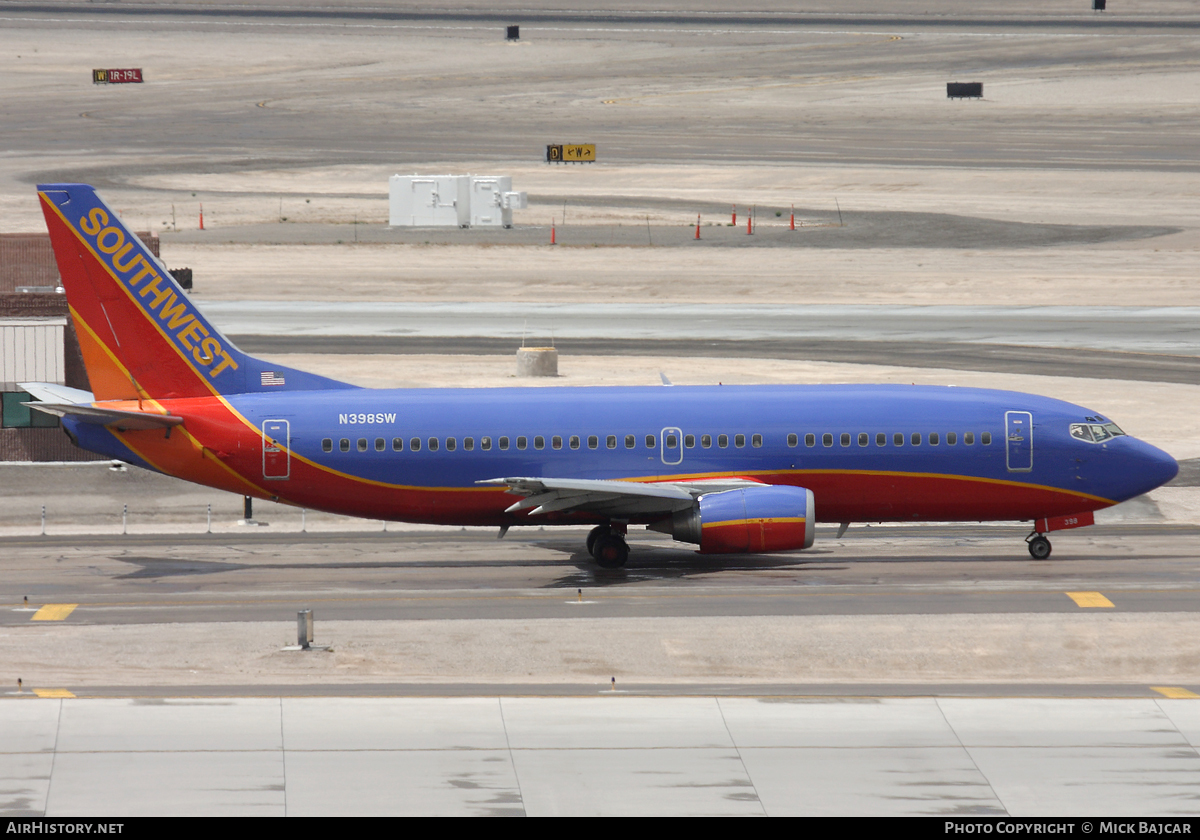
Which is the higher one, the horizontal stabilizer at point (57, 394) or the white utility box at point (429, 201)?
the white utility box at point (429, 201)

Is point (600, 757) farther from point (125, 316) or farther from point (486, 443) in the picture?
point (125, 316)

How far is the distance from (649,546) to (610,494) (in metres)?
5.17

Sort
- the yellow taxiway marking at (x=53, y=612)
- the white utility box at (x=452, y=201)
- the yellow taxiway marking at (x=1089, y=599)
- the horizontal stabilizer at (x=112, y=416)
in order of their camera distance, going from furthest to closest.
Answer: the white utility box at (x=452, y=201), the horizontal stabilizer at (x=112, y=416), the yellow taxiway marking at (x=1089, y=599), the yellow taxiway marking at (x=53, y=612)

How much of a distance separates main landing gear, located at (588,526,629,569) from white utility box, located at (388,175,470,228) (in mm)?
64761

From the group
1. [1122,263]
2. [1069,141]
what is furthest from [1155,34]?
[1122,263]

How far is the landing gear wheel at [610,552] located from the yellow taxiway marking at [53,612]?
11.2m

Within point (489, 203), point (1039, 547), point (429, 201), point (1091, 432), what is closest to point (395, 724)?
point (1039, 547)

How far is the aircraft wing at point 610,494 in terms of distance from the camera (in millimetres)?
33062

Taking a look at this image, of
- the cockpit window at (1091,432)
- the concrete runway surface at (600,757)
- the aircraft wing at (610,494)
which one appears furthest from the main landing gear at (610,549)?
the concrete runway surface at (600,757)

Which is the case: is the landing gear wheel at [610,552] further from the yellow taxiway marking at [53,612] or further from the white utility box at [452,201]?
the white utility box at [452,201]

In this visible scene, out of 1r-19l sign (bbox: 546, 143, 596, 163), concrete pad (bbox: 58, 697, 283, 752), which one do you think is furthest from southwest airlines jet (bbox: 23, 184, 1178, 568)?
1r-19l sign (bbox: 546, 143, 596, 163)

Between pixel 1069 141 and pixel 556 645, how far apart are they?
10980cm

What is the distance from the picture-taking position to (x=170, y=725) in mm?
Result: 19641

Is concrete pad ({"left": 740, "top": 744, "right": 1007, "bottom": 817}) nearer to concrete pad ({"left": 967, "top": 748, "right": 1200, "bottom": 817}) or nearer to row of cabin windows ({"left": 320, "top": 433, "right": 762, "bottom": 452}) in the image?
concrete pad ({"left": 967, "top": 748, "right": 1200, "bottom": 817})
